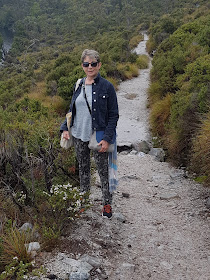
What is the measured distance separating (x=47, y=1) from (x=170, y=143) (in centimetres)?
7863

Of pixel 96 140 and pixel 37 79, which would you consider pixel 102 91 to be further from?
pixel 37 79

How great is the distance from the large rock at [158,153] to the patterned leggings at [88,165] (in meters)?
3.52

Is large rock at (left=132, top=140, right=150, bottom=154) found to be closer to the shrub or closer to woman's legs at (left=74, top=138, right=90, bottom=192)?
the shrub

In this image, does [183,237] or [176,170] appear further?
[176,170]

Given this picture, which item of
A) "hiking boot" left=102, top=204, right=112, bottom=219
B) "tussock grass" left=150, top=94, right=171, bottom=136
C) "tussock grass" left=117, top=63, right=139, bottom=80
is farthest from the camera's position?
"tussock grass" left=117, top=63, right=139, bottom=80

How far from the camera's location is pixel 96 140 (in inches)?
119

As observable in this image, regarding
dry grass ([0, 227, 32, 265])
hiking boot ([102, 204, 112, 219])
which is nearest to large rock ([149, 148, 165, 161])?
hiking boot ([102, 204, 112, 219])

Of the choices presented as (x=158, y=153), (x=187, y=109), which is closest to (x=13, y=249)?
(x=187, y=109)

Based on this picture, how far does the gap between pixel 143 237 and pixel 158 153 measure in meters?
3.73

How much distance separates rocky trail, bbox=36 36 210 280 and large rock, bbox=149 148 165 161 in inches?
44.4

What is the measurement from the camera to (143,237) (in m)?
3.37

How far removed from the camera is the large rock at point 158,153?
22.1ft

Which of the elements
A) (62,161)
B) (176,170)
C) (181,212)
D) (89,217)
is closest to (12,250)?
(89,217)

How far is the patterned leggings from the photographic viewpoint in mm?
3201
